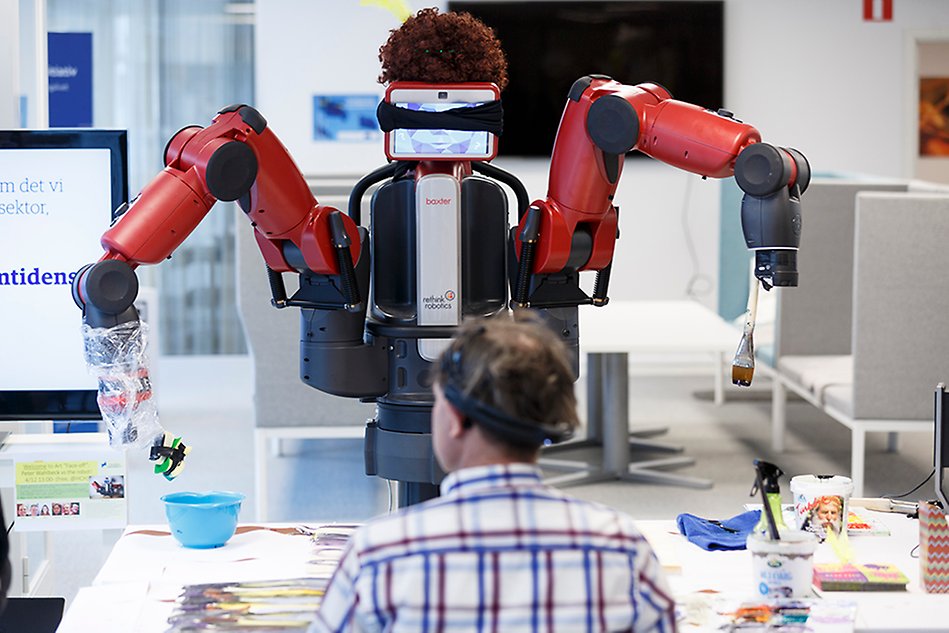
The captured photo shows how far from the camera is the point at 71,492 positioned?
2453 mm

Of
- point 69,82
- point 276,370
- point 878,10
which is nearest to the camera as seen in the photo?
point 276,370

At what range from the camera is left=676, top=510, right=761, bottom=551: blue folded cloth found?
87.4 inches

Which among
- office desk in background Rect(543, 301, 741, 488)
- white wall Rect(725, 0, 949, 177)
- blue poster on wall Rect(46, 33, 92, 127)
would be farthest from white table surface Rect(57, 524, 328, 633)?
white wall Rect(725, 0, 949, 177)

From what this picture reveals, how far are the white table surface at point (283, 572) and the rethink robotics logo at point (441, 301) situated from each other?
460 mm

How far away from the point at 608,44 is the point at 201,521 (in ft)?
20.6

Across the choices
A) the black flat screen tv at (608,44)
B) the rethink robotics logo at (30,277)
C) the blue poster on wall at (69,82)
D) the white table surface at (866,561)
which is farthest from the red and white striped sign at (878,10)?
the rethink robotics logo at (30,277)

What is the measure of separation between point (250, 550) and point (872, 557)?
103 cm

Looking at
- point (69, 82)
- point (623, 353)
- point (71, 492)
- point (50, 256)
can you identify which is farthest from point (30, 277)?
point (69, 82)

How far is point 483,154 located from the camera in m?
2.08

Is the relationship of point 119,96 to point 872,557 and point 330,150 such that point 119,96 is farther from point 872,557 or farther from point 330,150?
point 872,557

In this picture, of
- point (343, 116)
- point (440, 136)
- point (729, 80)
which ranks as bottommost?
point (440, 136)

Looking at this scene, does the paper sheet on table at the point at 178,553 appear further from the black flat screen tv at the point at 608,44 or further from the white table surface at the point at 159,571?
the black flat screen tv at the point at 608,44

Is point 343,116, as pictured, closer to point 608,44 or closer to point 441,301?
point 608,44

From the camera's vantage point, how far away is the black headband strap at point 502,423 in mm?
1351
